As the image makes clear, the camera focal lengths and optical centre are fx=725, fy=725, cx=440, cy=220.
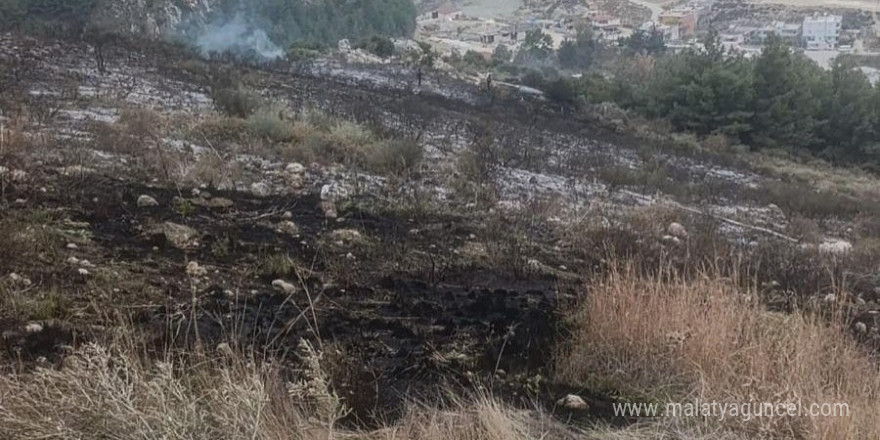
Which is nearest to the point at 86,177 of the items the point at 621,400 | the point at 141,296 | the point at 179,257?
the point at 179,257

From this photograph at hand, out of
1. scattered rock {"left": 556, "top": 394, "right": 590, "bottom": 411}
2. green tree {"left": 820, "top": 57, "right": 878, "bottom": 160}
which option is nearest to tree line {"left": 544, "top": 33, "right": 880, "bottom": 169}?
green tree {"left": 820, "top": 57, "right": 878, "bottom": 160}

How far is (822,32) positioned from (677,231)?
4481 centimetres

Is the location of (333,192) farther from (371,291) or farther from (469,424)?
(469,424)

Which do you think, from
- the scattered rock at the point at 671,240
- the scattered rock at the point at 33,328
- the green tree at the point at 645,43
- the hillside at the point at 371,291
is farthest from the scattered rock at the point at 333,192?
the green tree at the point at 645,43

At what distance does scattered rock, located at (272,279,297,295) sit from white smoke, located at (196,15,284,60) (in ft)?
71.3

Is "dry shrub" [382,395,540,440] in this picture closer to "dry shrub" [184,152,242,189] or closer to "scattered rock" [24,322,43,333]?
"scattered rock" [24,322,43,333]

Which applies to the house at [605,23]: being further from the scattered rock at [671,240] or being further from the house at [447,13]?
the scattered rock at [671,240]

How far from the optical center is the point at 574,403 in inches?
106

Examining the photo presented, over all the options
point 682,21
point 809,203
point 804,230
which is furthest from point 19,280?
point 682,21

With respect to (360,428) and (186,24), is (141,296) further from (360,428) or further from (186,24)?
(186,24)

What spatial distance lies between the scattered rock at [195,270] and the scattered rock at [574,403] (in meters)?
1.91

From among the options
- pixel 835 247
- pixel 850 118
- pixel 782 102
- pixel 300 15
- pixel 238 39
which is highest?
pixel 300 15

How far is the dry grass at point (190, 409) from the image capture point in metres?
2.00

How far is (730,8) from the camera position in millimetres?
55906
